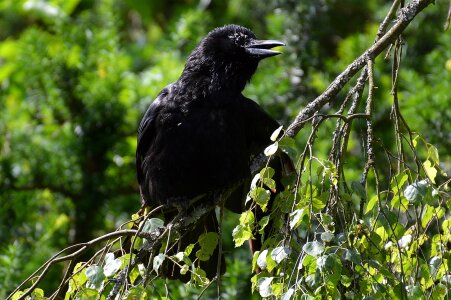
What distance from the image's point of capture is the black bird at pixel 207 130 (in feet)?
13.2

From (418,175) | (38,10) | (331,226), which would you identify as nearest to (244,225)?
(331,226)

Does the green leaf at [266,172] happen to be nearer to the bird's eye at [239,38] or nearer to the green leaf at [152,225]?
the green leaf at [152,225]

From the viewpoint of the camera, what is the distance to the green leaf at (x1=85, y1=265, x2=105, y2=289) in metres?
2.59

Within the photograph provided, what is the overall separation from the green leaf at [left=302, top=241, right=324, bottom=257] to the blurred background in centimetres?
282

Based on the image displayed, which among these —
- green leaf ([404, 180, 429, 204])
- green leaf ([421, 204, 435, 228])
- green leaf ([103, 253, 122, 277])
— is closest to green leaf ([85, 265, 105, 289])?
green leaf ([103, 253, 122, 277])

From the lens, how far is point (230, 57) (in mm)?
4340

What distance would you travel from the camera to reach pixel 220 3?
688cm

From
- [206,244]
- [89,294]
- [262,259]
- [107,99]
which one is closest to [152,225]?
[206,244]

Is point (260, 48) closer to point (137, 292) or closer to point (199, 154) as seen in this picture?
point (199, 154)

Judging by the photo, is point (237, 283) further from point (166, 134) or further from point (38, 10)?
point (38, 10)

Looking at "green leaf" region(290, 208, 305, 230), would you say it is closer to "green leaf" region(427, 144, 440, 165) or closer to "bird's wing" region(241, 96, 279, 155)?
"green leaf" region(427, 144, 440, 165)

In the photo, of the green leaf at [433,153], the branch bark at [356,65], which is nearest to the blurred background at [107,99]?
the branch bark at [356,65]

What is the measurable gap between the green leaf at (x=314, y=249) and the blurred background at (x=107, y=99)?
9.24ft

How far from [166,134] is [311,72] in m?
1.98
